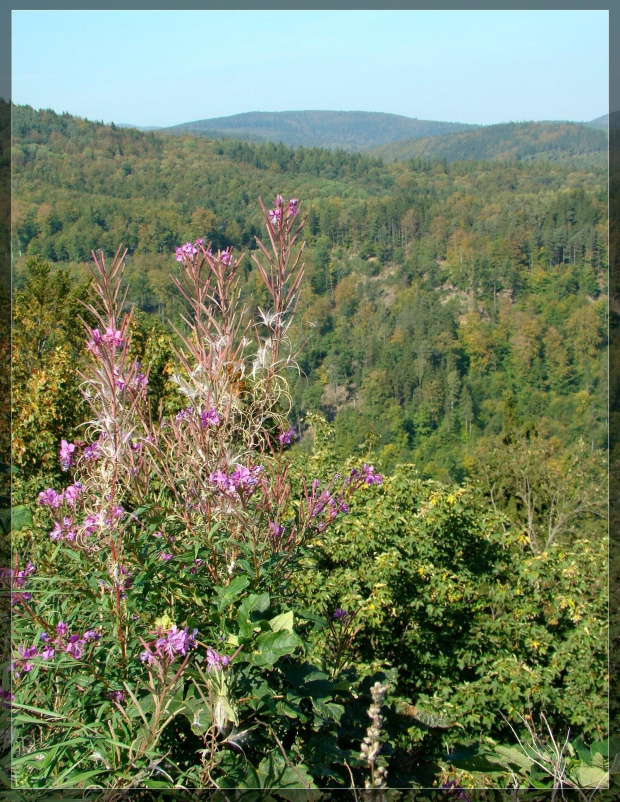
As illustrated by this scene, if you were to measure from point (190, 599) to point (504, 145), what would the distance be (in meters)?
39.4

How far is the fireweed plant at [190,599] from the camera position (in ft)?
3.07

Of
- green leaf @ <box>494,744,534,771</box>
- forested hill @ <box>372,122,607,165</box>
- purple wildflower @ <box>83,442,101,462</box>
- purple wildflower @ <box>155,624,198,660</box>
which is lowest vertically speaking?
green leaf @ <box>494,744,534,771</box>

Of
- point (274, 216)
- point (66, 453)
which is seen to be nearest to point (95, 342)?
point (274, 216)

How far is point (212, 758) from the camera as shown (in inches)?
34.2

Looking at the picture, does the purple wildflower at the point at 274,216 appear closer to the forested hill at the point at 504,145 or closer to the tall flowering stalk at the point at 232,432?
the tall flowering stalk at the point at 232,432

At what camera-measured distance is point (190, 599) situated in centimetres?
109

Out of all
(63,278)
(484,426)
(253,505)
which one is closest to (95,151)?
(63,278)

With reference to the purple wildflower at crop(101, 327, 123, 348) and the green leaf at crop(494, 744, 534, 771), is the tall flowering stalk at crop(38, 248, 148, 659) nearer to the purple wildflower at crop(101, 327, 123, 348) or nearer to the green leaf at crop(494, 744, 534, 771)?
the purple wildflower at crop(101, 327, 123, 348)

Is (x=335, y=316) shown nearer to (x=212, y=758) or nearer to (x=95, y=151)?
(x=95, y=151)

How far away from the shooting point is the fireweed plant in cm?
93

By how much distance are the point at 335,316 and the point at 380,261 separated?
7.05 metres

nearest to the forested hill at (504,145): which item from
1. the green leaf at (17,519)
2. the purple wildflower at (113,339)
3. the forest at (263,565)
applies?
the forest at (263,565)

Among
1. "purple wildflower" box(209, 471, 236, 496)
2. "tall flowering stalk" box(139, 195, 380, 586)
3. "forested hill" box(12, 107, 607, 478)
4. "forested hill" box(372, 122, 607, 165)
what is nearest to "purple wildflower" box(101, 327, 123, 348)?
"tall flowering stalk" box(139, 195, 380, 586)

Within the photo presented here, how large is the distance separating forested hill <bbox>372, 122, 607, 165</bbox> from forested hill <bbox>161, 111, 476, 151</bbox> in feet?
3.84
